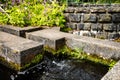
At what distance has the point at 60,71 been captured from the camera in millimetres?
3516

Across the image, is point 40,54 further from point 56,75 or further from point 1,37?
point 1,37

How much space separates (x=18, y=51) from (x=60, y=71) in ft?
2.82

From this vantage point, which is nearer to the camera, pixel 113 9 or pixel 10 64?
pixel 10 64

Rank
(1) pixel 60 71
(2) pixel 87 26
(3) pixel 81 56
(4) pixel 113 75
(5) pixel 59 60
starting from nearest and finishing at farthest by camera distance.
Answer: (4) pixel 113 75 → (1) pixel 60 71 → (5) pixel 59 60 → (3) pixel 81 56 → (2) pixel 87 26

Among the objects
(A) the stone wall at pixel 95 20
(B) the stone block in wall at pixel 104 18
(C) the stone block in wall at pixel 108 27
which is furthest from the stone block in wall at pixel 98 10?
(C) the stone block in wall at pixel 108 27

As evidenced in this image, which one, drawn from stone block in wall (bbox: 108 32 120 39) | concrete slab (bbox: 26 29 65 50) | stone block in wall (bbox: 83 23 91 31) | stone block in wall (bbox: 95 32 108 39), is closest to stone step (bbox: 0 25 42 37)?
concrete slab (bbox: 26 29 65 50)

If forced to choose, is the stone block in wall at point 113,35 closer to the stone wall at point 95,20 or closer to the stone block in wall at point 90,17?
the stone wall at point 95,20

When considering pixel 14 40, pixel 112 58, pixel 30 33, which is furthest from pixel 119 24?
pixel 14 40

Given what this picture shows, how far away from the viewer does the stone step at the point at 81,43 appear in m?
3.76

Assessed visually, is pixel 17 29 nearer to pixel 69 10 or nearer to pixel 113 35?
pixel 69 10

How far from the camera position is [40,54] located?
12.4 ft

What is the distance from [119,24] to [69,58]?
6.64 ft

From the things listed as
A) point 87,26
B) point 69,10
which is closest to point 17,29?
point 69,10

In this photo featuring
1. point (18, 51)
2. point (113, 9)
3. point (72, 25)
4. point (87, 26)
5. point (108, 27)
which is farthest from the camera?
point (72, 25)
